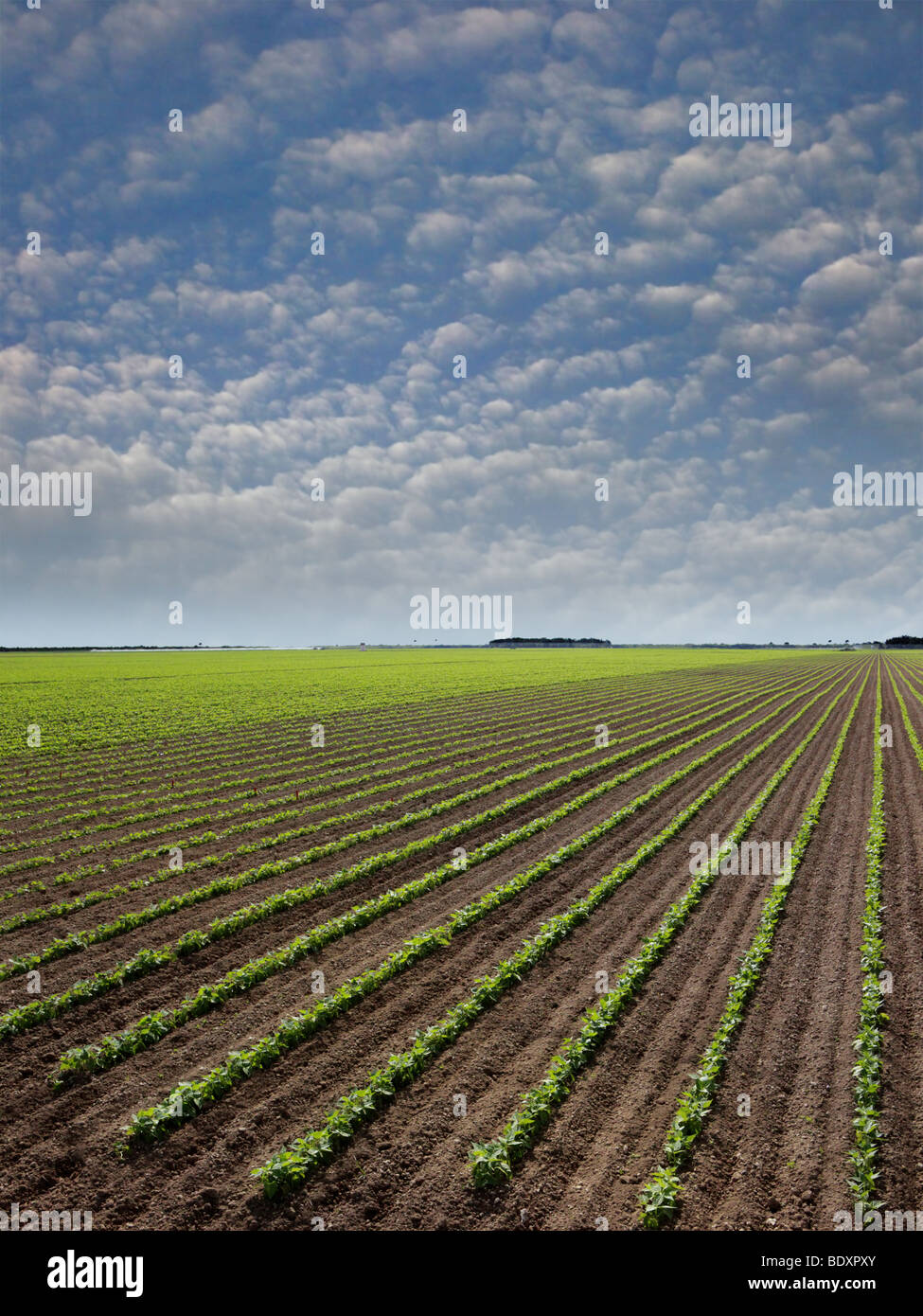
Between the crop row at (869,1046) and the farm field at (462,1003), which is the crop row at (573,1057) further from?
the crop row at (869,1046)

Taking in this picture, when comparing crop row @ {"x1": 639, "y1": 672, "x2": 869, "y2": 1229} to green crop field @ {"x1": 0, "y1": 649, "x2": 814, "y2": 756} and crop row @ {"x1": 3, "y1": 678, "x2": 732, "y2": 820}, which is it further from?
green crop field @ {"x1": 0, "y1": 649, "x2": 814, "y2": 756}

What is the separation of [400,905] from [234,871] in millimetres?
4276

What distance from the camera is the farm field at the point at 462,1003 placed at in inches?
254

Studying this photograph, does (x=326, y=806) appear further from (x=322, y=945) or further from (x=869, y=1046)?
(x=869, y=1046)

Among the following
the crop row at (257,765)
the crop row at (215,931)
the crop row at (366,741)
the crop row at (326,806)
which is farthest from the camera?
the crop row at (366,741)

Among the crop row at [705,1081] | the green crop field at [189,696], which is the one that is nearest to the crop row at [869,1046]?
the crop row at [705,1081]

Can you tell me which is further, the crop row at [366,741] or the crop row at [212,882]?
the crop row at [366,741]

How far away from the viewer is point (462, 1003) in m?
9.44

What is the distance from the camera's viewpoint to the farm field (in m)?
6.44

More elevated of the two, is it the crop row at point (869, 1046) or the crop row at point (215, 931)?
the crop row at point (215, 931)
